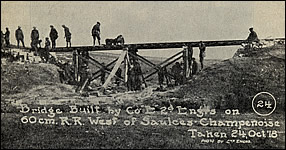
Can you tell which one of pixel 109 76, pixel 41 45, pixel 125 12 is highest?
pixel 125 12

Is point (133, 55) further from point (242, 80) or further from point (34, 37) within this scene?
point (242, 80)

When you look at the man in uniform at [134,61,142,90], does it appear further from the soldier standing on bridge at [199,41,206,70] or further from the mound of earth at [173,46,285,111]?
the soldier standing on bridge at [199,41,206,70]

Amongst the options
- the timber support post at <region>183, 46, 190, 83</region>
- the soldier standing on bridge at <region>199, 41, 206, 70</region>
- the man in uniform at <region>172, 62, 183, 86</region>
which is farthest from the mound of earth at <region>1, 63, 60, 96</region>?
the soldier standing on bridge at <region>199, 41, 206, 70</region>

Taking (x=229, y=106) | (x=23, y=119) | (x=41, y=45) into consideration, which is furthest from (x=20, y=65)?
(x=229, y=106)

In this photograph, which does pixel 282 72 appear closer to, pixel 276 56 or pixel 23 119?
pixel 276 56

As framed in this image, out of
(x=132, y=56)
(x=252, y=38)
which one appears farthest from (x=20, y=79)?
(x=252, y=38)

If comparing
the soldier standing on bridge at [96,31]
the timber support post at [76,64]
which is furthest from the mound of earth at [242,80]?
the timber support post at [76,64]
